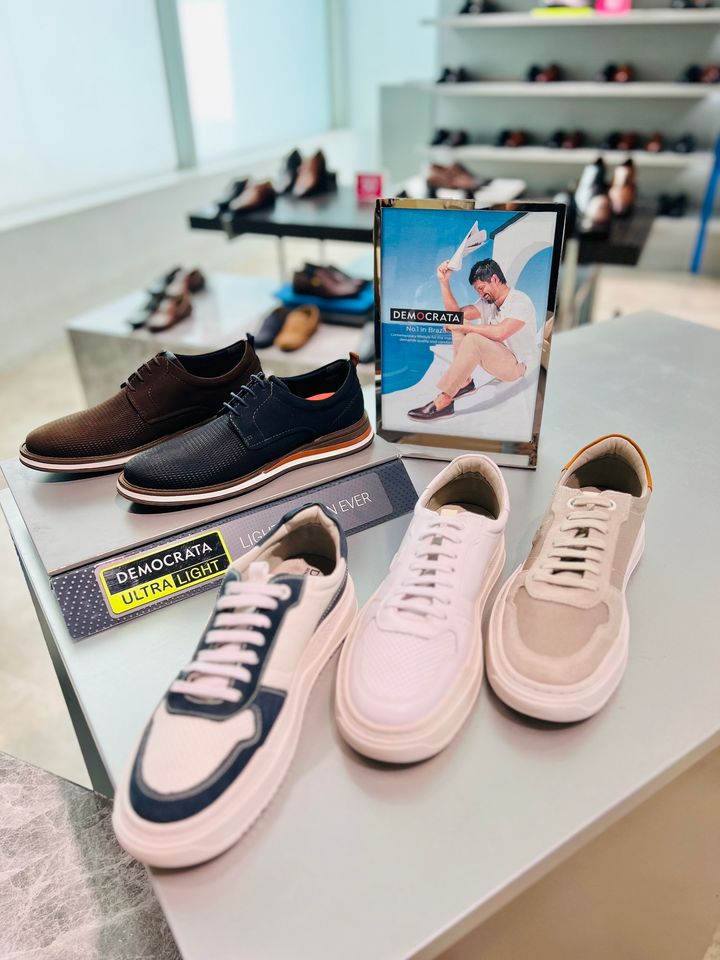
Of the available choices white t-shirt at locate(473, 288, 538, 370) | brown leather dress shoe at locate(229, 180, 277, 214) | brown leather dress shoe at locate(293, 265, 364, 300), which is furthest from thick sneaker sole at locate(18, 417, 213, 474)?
brown leather dress shoe at locate(229, 180, 277, 214)

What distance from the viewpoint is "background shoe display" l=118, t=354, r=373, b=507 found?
0.80m

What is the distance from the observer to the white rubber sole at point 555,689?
0.56m

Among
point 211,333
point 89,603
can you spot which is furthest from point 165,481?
point 211,333

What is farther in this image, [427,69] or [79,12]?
[427,69]

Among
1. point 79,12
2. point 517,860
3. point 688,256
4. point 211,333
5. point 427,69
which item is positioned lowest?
point 688,256

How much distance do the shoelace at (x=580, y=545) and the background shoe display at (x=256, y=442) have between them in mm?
310

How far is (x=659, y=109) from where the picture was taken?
3.64m

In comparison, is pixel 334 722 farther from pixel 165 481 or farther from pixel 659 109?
pixel 659 109

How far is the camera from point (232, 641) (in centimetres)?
56

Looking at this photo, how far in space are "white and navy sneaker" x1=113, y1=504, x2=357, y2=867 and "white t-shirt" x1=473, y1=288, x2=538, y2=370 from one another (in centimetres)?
34

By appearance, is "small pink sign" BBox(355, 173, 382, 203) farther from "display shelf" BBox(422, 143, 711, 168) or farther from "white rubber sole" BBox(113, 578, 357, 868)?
"white rubber sole" BBox(113, 578, 357, 868)

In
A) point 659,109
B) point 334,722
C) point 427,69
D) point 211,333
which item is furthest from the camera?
point 427,69

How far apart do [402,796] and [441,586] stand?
0.18m

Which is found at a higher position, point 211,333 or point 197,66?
point 197,66
